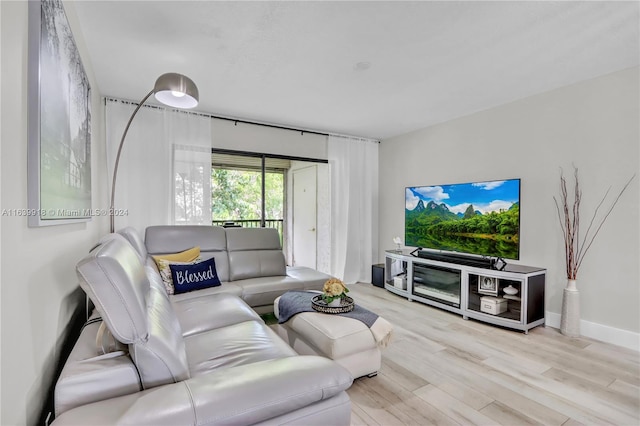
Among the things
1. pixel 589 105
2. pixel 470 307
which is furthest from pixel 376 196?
pixel 589 105

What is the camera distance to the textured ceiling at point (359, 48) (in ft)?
6.17

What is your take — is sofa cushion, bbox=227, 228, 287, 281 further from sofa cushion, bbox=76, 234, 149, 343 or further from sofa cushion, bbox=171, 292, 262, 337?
sofa cushion, bbox=76, 234, 149, 343

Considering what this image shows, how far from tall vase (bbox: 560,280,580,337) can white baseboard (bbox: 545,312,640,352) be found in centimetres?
9

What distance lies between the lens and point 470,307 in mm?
3289

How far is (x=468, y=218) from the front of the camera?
11.9 feet

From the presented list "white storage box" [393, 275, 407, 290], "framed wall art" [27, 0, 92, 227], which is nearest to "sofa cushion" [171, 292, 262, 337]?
"framed wall art" [27, 0, 92, 227]

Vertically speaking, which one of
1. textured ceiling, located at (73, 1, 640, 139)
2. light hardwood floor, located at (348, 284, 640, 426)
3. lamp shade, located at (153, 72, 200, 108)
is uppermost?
textured ceiling, located at (73, 1, 640, 139)

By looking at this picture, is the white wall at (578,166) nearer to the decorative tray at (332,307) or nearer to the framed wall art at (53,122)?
the decorative tray at (332,307)

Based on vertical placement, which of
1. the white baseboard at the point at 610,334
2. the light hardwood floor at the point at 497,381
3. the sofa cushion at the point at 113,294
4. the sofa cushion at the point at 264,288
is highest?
→ the sofa cushion at the point at 113,294

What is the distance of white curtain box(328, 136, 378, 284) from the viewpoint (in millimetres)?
4867

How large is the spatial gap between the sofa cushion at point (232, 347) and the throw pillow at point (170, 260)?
111 centimetres

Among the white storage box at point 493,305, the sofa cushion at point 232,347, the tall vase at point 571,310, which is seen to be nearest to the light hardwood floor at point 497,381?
the tall vase at point 571,310

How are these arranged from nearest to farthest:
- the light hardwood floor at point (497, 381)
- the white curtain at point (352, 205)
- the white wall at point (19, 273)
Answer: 1. the white wall at point (19, 273)
2. the light hardwood floor at point (497, 381)
3. the white curtain at point (352, 205)

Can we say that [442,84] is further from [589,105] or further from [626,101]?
[626,101]
